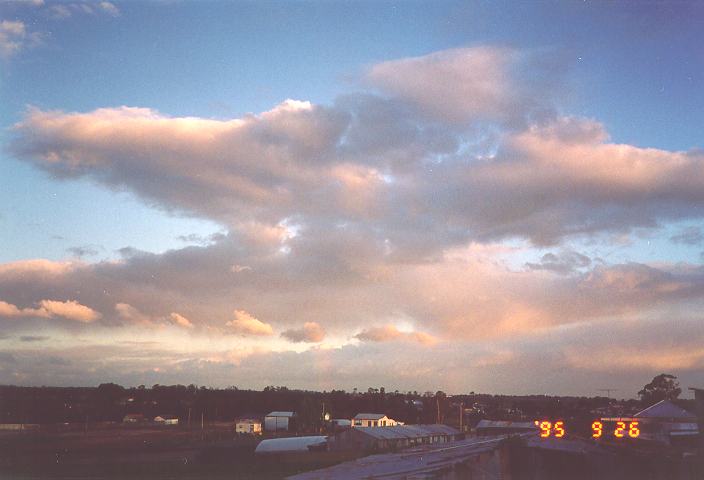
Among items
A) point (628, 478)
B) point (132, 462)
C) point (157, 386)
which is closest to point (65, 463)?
point (132, 462)

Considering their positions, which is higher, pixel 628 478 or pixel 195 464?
pixel 628 478

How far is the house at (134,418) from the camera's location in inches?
5011

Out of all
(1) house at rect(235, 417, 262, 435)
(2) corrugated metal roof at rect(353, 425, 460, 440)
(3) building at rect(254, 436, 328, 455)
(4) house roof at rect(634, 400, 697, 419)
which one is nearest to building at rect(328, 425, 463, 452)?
(2) corrugated metal roof at rect(353, 425, 460, 440)

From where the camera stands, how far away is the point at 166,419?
136250 mm

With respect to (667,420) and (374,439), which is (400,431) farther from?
(667,420)

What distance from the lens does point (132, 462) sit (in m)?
57.6

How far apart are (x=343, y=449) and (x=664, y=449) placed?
45672 millimetres

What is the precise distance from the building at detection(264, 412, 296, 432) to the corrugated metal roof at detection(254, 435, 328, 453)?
4320 centimetres

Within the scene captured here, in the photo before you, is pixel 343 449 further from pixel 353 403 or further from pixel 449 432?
pixel 353 403

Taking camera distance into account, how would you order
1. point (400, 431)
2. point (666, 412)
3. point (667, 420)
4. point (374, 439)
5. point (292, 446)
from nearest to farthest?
point (667, 420), point (666, 412), point (374, 439), point (292, 446), point (400, 431)

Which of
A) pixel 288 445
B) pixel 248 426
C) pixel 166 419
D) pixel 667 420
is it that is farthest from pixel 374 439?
pixel 166 419

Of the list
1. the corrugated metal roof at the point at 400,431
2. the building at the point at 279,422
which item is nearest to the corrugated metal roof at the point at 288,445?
the corrugated metal roof at the point at 400,431

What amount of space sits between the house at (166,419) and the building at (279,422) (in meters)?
22.5

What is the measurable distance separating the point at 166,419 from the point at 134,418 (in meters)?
7.97
